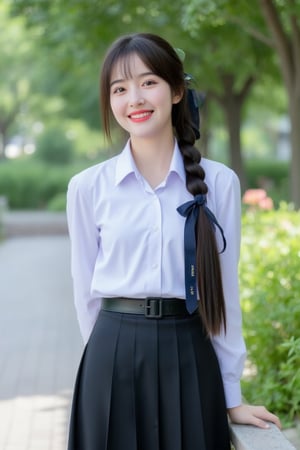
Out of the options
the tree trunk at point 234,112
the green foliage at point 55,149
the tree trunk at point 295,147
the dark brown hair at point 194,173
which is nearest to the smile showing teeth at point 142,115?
the dark brown hair at point 194,173

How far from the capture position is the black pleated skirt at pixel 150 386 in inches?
95.0

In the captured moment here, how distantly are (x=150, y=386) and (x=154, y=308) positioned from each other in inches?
9.3

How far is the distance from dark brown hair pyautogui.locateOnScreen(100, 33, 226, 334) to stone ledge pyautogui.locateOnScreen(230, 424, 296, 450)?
339 millimetres

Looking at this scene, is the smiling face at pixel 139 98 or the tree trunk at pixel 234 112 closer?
the smiling face at pixel 139 98

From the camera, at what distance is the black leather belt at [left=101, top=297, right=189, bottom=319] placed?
2.41 meters

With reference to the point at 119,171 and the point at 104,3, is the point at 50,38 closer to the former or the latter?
the point at 104,3

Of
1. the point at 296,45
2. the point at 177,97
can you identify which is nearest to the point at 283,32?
the point at 296,45

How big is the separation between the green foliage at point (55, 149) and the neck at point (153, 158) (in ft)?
92.6

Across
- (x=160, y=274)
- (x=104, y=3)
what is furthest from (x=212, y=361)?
(x=104, y=3)

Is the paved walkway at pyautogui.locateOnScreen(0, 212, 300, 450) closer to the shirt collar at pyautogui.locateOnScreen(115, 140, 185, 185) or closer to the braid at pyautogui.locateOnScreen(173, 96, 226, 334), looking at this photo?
the braid at pyautogui.locateOnScreen(173, 96, 226, 334)

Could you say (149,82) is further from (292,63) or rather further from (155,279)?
(292,63)

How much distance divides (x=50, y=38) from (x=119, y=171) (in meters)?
10.7

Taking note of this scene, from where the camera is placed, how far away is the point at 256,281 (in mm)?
5234

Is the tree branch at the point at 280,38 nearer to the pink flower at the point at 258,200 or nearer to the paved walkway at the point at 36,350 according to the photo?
the pink flower at the point at 258,200
